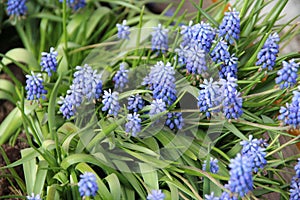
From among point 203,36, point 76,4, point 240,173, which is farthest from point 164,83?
point 76,4

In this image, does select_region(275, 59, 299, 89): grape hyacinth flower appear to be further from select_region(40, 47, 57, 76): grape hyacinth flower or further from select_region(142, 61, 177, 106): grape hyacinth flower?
select_region(40, 47, 57, 76): grape hyacinth flower

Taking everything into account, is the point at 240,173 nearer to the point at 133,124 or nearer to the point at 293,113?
the point at 293,113

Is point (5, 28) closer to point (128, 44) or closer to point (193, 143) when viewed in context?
point (128, 44)

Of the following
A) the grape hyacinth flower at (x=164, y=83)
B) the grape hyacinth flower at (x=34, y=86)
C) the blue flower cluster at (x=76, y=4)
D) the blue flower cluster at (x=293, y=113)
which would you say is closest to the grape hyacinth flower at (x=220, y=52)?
→ the grape hyacinth flower at (x=164, y=83)

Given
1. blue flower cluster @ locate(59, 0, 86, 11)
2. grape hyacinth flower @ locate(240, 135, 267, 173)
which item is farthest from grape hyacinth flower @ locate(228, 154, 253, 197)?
blue flower cluster @ locate(59, 0, 86, 11)

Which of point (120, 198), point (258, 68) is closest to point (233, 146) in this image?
point (258, 68)

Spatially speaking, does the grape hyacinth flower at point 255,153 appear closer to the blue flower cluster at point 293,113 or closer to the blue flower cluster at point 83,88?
the blue flower cluster at point 293,113
